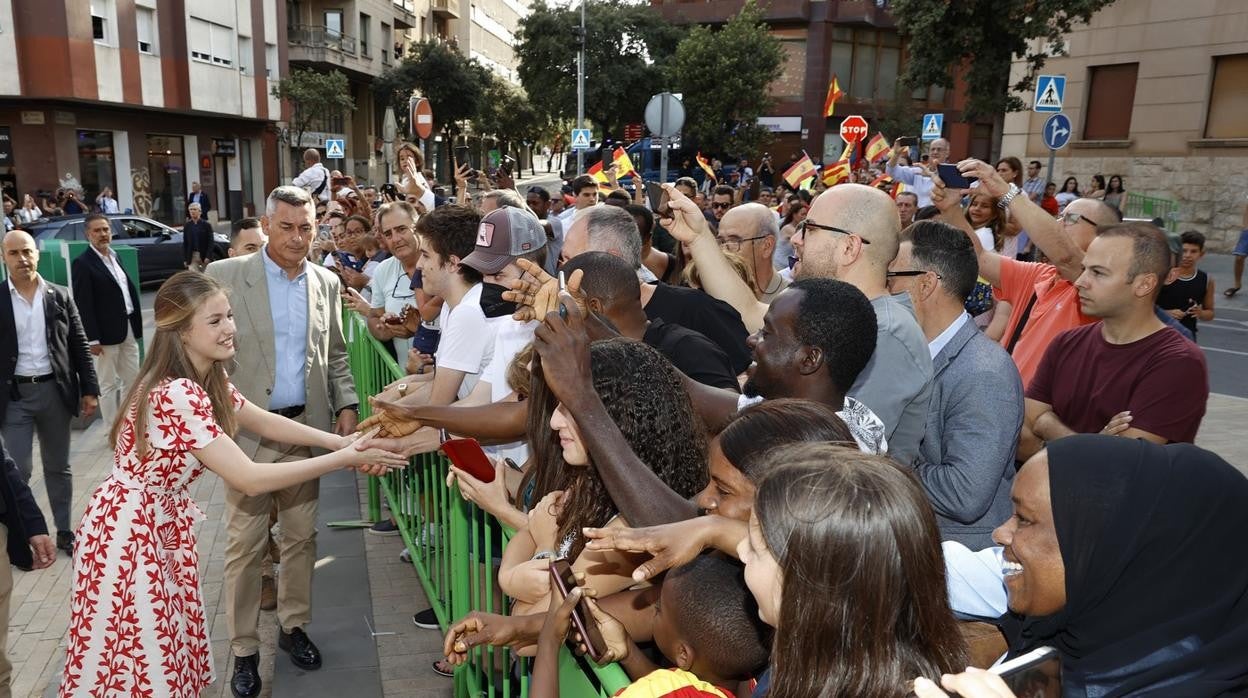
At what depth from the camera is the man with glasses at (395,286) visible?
5.55 m

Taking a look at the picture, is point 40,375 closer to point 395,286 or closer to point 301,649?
point 395,286

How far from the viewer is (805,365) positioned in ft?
8.16

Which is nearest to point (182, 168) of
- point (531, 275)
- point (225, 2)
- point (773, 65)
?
point (225, 2)

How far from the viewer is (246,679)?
4.01 metres

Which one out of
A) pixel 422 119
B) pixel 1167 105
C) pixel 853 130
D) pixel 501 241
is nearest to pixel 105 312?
pixel 422 119

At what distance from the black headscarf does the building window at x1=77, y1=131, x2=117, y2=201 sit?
99.7 ft

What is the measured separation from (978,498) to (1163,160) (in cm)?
2273

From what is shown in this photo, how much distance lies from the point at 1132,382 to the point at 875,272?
1.21 meters

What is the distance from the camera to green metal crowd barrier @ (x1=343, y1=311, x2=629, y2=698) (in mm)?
2180

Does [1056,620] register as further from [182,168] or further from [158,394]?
[182,168]

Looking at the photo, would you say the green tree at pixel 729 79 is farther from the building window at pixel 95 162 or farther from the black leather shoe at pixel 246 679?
the black leather shoe at pixel 246 679

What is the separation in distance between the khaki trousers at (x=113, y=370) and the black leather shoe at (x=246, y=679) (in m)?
4.88

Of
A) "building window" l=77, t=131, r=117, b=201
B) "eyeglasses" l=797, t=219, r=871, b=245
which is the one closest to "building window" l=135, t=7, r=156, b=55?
"building window" l=77, t=131, r=117, b=201

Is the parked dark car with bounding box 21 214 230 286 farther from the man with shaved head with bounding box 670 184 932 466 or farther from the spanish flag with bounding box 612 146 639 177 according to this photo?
the man with shaved head with bounding box 670 184 932 466
